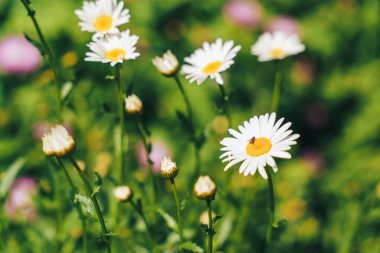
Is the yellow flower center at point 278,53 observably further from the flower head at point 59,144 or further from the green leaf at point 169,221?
the flower head at point 59,144

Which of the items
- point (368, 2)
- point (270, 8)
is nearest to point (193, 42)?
point (270, 8)

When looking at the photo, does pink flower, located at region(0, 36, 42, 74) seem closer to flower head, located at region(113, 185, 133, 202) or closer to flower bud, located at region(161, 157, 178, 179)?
flower head, located at region(113, 185, 133, 202)

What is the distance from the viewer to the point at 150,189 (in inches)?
45.0

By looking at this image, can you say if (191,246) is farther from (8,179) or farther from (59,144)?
(8,179)

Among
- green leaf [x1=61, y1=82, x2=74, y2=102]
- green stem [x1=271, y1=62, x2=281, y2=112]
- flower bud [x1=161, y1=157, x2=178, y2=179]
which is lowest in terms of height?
flower bud [x1=161, y1=157, x2=178, y2=179]

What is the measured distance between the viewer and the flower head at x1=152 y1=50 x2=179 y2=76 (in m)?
Answer: 0.99

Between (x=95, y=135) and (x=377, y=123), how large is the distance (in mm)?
1086

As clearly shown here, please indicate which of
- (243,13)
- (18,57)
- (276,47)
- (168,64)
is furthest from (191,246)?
(243,13)

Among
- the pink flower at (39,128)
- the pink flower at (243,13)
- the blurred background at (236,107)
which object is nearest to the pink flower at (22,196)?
the blurred background at (236,107)

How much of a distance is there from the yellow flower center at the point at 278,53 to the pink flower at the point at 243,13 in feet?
3.05

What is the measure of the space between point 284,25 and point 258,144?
139cm

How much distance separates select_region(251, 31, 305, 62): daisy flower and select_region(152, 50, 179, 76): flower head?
273 millimetres

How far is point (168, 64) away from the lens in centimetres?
100

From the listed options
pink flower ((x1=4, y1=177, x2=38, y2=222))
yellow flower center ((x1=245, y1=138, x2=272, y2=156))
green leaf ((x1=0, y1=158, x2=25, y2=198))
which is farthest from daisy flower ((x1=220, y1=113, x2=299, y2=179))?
pink flower ((x1=4, y1=177, x2=38, y2=222))
